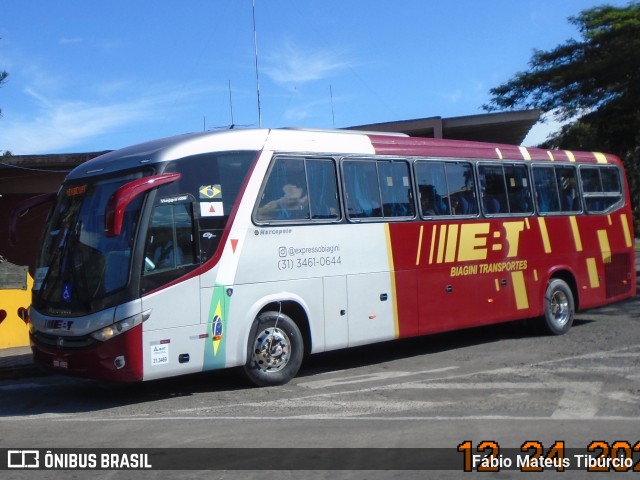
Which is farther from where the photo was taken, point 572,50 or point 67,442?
point 572,50

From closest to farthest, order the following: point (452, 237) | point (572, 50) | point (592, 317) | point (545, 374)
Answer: point (545, 374), point (452, 237), point (592, 317), point (572, 50)

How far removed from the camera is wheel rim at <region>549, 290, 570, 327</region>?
576 inches

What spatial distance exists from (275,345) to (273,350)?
0.23 feet

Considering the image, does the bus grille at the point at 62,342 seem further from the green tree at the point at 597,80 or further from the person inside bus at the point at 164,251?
the green tree at the point at 597,80

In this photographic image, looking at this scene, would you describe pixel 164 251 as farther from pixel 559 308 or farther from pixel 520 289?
pixel 559 308

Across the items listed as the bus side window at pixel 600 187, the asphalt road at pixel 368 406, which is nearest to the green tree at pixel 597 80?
the bus side window at pixel 600 187

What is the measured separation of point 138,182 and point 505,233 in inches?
275

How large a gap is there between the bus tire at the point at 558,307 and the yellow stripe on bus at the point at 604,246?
132 cm

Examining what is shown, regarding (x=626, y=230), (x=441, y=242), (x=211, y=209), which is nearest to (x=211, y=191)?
(x=211, y=209)

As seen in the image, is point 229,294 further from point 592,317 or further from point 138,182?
point 592,317

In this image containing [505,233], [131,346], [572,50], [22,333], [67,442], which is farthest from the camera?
[572,50]

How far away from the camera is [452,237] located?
503 inches

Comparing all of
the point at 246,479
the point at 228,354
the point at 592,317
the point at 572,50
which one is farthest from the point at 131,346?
the point at 572,50

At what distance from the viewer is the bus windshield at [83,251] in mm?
9227
